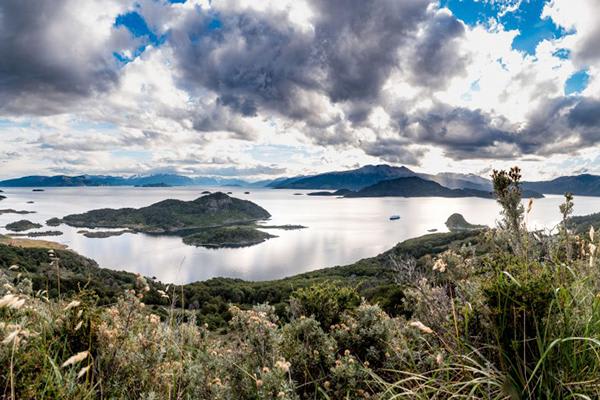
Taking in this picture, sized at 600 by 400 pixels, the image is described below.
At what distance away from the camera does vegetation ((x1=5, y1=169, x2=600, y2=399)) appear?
2938 millimetres

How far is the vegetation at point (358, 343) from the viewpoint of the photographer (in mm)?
2938

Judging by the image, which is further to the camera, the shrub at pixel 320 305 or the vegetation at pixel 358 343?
the shrub at pixel 320 305

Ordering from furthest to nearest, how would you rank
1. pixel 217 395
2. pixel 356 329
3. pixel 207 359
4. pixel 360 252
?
pixel 360 252 → pixel 356 329 → pixel 207 359 → pixel 217 395

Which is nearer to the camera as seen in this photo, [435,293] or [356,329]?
[435,293]

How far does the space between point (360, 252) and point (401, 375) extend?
15905cm

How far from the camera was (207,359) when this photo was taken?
4.91 metres

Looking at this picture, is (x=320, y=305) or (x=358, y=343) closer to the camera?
(x=358, y=343)

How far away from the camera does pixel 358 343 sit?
215 inches

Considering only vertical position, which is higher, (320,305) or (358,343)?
(320,305)

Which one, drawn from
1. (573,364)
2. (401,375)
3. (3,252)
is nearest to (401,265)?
(401,375)

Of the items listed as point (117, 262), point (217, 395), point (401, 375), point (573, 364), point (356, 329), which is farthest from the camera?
point (117, 262)

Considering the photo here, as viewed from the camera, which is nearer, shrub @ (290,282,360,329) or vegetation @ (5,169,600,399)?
vegetation @ (5,169,600,399)

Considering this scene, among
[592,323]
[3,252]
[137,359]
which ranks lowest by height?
[3,252]

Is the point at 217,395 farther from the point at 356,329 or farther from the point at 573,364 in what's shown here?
the point at 573,364
